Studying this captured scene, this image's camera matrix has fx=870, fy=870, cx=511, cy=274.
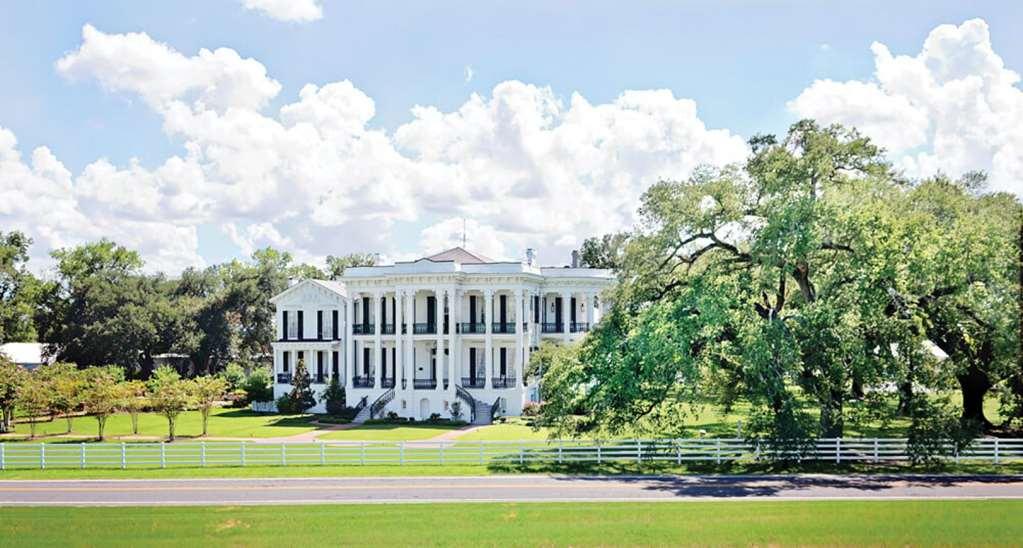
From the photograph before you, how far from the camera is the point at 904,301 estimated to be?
3083 centimetres

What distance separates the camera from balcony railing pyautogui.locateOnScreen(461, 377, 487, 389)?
178ft

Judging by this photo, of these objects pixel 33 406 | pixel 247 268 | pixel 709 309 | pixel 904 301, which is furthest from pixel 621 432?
pixel 247 268

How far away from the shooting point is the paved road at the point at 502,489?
83.6 ft

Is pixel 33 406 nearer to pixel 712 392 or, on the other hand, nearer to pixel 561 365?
pixel 561 365

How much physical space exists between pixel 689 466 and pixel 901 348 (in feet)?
27.7

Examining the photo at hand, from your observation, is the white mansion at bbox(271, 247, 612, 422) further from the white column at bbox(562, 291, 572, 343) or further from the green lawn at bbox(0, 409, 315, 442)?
the green lawn at bbox(0, 409, 315, 442)

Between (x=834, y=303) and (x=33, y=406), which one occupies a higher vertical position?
(x=834, y=303)

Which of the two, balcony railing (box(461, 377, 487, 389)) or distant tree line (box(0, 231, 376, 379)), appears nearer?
balcony railing (box(461, 377, 487, 389))

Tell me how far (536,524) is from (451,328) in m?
33.2

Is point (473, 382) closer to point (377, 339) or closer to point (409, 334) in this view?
point (409, 334)

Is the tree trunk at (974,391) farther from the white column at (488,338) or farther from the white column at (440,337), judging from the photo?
the white column at (440,337)

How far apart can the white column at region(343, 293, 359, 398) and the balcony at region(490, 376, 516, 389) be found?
9970 mm

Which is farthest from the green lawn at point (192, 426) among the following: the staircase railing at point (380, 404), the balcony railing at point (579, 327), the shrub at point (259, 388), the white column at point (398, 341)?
the balcony railing at point (579, 327)

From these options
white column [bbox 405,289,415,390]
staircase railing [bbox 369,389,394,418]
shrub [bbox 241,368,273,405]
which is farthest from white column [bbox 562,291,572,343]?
shrub [bbox 241,368,273,405]
